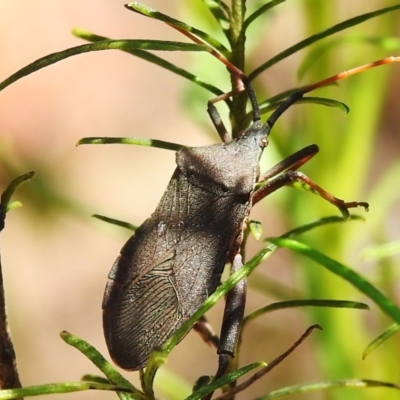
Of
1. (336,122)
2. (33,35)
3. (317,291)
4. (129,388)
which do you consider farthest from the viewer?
(33,35)

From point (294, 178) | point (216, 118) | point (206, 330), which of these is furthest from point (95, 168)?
point (206, 330)

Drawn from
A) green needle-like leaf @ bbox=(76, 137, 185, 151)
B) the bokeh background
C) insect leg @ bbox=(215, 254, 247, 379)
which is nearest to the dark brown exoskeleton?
insect leg @ bbox=(215, 254, 247, 379)

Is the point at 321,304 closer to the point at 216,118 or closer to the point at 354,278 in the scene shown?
the point at 354,278

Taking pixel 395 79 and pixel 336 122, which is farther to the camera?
pixel 395 79

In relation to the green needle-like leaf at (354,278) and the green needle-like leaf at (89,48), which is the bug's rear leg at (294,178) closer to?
the green needle-like leaf at (354,278)

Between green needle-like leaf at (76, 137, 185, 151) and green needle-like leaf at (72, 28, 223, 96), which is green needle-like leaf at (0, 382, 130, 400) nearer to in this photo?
green needle-like leaf at (76, 137, 185, 151)

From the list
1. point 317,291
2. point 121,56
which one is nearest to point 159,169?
point 121,56

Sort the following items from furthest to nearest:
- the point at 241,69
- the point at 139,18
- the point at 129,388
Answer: the point at 139,18, the point at 241,69, the point at 129,388

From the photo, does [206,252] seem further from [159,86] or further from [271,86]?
[159,86]

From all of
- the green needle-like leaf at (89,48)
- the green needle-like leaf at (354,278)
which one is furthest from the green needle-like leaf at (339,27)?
the green needle-like leaf at (354,278)
